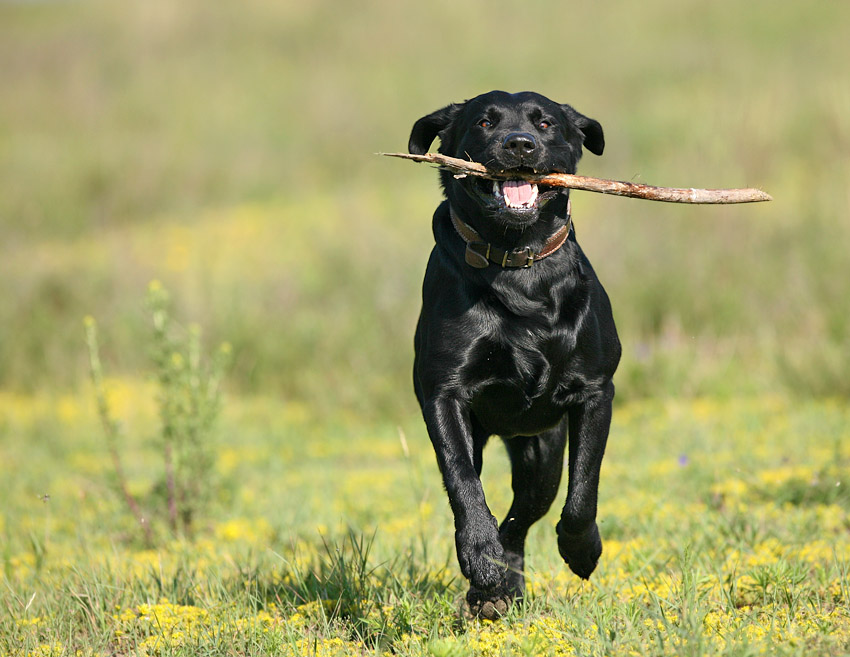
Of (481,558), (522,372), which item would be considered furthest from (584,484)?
(481,558)

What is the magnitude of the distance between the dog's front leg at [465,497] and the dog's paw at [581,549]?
333mm

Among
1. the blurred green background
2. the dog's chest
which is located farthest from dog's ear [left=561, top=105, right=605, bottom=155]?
the dog's chest

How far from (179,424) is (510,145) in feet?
8.97

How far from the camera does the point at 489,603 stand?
3010mm

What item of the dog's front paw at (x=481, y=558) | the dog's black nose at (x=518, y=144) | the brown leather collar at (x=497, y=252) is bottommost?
the dog's front paw at (x=481, y=558)

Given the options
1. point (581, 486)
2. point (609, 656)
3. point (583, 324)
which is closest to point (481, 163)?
point (583, 324)

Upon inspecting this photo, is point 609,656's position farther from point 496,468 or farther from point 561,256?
point 496,468

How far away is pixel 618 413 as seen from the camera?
24.5 ft

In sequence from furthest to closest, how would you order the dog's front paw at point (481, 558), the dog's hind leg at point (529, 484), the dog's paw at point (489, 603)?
the dog's hind leg at point (529, 484)
the dog's paw at point (489, 603)
the dog's front paw at point (481, 558)

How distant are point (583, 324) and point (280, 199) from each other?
40.9 feet

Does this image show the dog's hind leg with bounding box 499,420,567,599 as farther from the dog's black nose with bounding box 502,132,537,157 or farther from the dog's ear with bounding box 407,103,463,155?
the dog's ear with bounding box 407,103,463,155

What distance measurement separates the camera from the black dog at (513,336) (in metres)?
3.11

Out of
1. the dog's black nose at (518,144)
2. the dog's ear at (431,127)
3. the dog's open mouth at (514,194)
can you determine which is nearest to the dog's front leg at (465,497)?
the dog's open mouth at (514,194)

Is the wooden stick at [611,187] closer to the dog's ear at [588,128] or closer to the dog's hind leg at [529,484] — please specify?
the dog's ear at [588,128]
